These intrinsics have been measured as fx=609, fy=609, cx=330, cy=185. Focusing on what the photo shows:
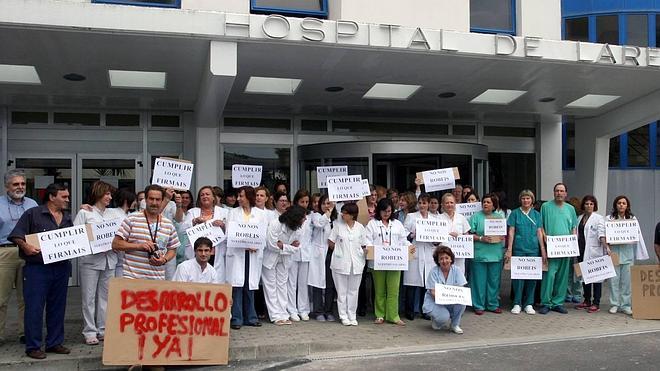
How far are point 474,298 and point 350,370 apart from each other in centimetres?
313

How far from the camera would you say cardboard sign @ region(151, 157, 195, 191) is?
23.1ft

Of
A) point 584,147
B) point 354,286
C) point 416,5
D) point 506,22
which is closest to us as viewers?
point 354,286

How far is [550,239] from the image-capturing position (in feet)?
27.1

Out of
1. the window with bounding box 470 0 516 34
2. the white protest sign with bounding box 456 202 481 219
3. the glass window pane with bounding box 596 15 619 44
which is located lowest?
the white protest sign with bounding box 456 202 481 219

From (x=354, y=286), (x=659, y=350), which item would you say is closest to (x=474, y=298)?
(x=354, y=286)

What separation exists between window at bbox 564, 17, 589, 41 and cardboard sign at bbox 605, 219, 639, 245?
10554 millimetres

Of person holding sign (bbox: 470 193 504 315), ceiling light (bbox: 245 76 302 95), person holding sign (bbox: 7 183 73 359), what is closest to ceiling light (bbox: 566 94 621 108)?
person holding sign (bbox: 470 193 504 315)

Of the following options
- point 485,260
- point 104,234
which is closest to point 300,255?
point 104,234

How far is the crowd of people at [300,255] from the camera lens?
19.6 ft

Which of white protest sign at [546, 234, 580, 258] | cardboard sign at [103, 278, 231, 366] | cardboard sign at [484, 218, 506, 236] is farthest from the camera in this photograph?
white protest sign at [546, 234, 580, 258]

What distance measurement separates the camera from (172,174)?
710 centimetres

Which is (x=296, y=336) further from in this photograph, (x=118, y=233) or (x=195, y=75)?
(x=195, y=75)

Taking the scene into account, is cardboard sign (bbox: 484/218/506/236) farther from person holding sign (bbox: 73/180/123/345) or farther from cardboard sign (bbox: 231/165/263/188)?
person holding sign (bbox: 73/180/123/345)

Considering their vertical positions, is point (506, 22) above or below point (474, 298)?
above
